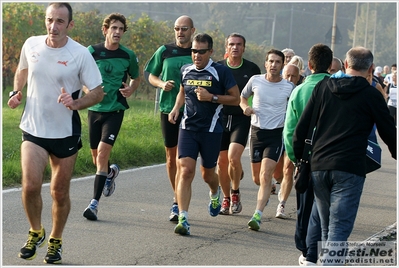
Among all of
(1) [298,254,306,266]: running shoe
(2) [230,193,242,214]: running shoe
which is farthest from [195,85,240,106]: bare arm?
(1) [298,254,306,266]: running shoe

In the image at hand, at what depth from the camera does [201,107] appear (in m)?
9.02

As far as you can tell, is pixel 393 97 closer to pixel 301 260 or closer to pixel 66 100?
pixel 301 260

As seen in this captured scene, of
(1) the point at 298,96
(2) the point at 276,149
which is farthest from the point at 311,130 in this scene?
(2) the point at 276,149

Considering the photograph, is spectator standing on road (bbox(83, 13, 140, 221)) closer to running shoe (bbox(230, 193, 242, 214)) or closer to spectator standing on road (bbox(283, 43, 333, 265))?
running shoe (bbox(230, 193, 242, 214))

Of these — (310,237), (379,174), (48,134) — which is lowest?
(379,174)

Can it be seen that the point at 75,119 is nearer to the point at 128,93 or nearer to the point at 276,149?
the point at 128,93

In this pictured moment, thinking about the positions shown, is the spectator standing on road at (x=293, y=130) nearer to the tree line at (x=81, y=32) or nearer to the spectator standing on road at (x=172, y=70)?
the spectator standing on road at (x=172, y=70)

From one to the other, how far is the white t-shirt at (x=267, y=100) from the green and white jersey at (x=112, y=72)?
55.3 inches

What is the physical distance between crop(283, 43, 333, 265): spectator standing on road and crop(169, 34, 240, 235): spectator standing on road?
62.4 inches

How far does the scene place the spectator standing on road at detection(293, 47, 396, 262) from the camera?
659cm

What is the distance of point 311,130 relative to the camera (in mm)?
6840

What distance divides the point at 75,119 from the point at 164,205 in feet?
10.7

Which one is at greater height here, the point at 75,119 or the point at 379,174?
the point at 75,119

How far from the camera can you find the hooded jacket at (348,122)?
6578 mm
